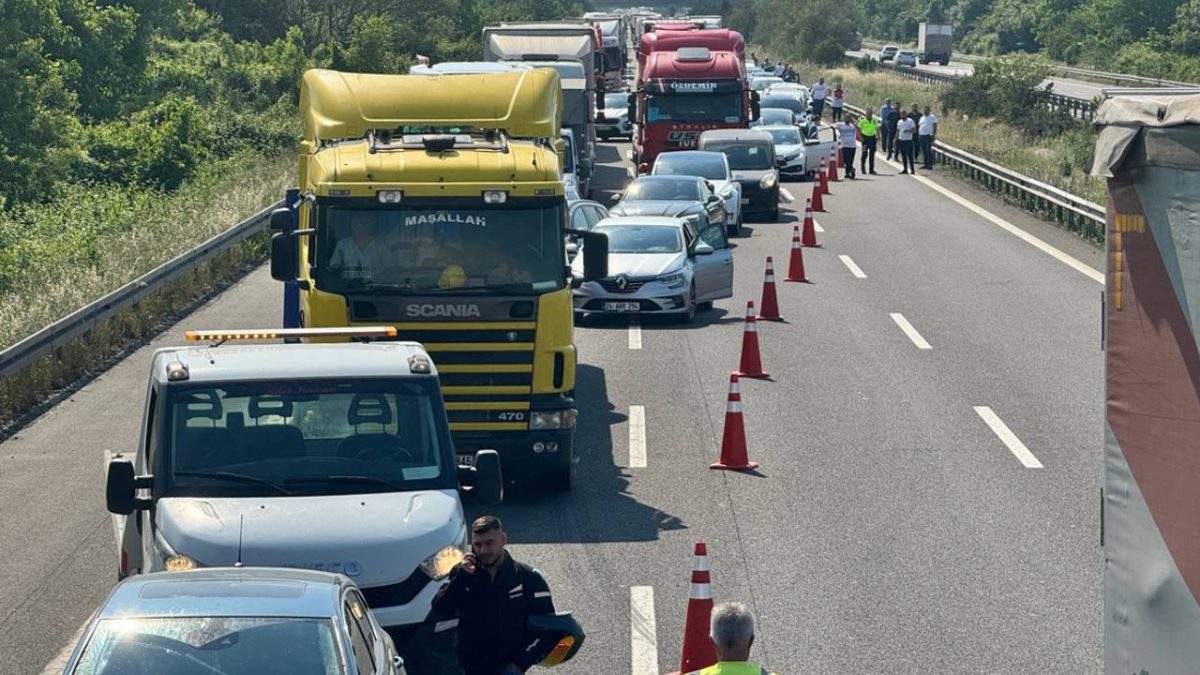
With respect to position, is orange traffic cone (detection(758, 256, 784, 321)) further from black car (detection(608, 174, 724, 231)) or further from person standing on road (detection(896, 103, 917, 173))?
person standing on road (detection(896, 103, 917, 173))

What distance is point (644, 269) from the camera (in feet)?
81.9

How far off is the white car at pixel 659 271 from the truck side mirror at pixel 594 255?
8.49 meters

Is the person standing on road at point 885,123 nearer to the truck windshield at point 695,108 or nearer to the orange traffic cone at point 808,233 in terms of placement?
the truck windshield at point 695,108

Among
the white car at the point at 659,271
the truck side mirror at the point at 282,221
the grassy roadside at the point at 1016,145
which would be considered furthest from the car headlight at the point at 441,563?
the grassy roadside at the point at 1016,145

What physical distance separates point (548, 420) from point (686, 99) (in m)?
30.3

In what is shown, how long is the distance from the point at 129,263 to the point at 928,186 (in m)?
24.3

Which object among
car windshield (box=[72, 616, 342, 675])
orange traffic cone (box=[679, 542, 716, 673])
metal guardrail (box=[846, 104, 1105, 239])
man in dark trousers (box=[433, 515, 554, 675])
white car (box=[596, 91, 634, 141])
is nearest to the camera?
car windshield (box=[72, 616, 342, 675])

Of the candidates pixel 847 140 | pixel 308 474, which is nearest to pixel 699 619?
pixel 308 474

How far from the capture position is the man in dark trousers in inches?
327

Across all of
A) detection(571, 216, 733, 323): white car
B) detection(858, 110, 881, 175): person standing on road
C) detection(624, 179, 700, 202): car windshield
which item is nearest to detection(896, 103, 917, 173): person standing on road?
detection(858, 110, 881, 175): person standing on road

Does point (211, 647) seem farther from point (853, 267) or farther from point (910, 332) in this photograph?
point (853, 267)

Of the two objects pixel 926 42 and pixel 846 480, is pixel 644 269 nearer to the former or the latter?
pixel 846 480

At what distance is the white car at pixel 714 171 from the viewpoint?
35281 millimetres

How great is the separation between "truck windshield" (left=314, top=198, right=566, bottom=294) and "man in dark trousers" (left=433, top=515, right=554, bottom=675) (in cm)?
654
